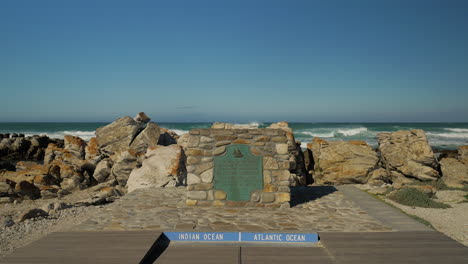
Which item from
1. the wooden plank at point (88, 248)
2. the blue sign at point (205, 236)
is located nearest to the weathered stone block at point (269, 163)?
the blue sign at point (205, 236)

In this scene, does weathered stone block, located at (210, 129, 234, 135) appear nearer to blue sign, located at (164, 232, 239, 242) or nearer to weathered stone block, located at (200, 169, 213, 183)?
weathered stone block, located at (200, 169, 213, 183)

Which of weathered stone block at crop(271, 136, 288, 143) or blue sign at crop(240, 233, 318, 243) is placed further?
weathered stone block at crop(271, 136, 288, 143)

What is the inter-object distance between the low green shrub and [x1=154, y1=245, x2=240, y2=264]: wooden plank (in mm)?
8052

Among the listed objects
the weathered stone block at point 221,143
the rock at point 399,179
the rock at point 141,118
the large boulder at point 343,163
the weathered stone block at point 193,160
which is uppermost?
the rock at point 141,118

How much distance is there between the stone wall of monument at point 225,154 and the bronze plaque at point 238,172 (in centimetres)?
7

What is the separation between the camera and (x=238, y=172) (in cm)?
748

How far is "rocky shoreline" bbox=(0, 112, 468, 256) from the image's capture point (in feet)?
39.8

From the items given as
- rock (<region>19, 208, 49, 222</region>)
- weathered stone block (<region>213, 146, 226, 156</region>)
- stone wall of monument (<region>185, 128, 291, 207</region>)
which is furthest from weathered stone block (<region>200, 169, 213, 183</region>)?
rock (<region>19, 208, 49, 222</region>)

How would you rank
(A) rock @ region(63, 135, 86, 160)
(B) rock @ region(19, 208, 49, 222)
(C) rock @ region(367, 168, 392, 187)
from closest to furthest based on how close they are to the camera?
(B) rock @ region(19, 208, 49, 222)
(C) rock @ region(367, 168, 392, 187)
(A) rock @ region(63, 135, 86, 160)

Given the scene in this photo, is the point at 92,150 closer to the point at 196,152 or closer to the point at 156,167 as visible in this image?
the point at 156,167

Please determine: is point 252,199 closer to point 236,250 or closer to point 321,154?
point 236,250

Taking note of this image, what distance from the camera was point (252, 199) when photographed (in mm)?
7492

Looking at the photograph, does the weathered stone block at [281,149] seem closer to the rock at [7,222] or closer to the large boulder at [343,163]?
the rock at [7,222]

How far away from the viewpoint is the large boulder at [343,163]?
1502cm
